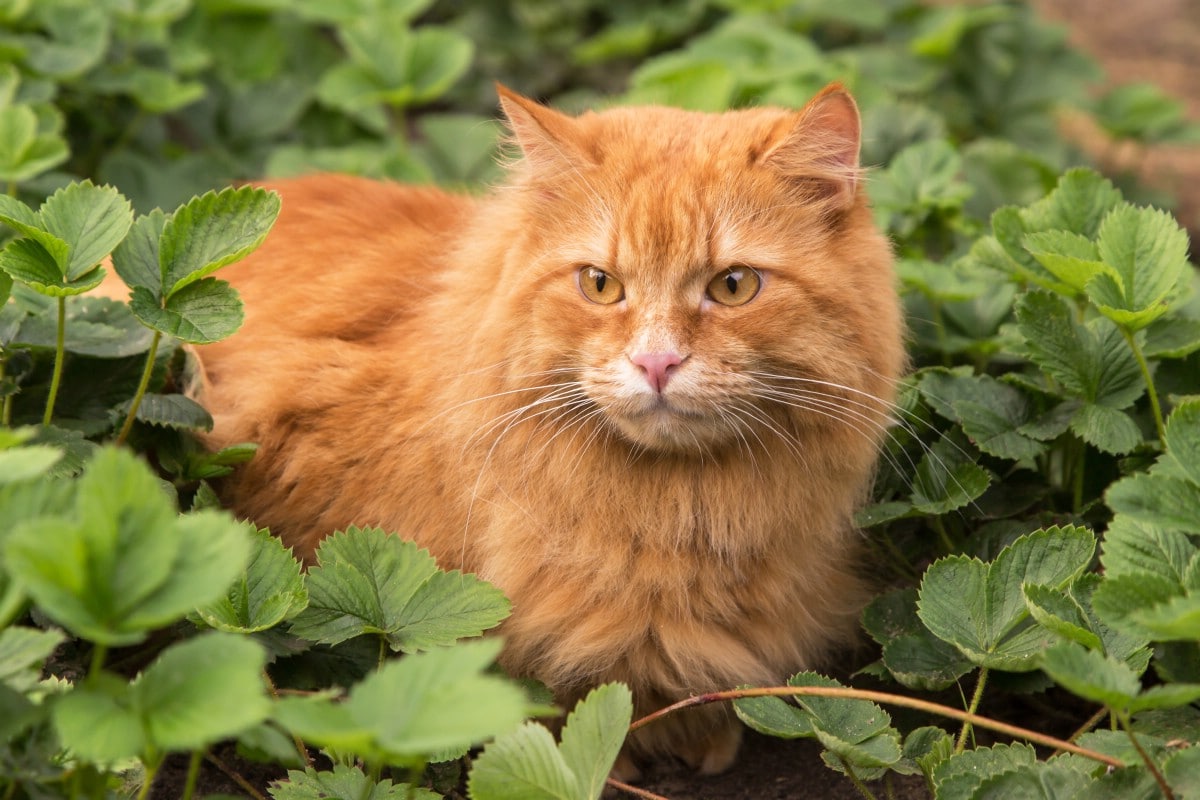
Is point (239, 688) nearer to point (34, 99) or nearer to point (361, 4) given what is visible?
point (34, 99)

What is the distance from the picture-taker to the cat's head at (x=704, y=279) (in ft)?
6.47

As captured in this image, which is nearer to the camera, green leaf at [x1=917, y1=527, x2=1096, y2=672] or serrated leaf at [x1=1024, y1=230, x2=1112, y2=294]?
green leaf at [x1=917, y1=527, x2=1096, y2=672]

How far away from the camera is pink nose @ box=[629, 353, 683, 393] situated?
1.91 meters

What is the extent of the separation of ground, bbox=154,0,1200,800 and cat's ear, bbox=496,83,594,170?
46.3 inches

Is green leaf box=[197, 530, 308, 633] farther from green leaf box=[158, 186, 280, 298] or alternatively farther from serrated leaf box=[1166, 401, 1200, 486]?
serrated leaf box=[1166, 401, 1200, 486]

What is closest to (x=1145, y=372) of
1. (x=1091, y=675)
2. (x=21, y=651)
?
(x=1091, y=675)

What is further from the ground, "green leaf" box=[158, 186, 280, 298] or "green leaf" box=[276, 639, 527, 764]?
"green leaf" box=[158, 186, 280, 298]

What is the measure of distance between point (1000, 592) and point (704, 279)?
707mm

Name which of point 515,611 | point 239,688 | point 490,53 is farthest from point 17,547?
point 490,53

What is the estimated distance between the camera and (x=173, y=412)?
2.18m

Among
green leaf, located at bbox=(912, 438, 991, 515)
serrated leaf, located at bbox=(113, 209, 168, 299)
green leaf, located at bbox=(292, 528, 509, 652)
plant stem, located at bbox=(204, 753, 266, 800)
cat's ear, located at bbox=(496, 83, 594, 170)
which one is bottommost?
plant stem, located at bbox=(204, 753, 266, 800)

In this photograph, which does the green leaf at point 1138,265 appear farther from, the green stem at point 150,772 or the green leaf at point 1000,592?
the green stem at point 150,772

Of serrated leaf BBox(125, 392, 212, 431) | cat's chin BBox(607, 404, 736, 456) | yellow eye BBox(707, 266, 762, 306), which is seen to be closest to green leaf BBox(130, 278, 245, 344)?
serrated leaf BBox(125, 392, 212, 431)

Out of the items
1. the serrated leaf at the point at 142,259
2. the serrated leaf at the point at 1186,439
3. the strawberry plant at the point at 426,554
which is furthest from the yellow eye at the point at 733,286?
the serrated leaf at the point at 142,259
